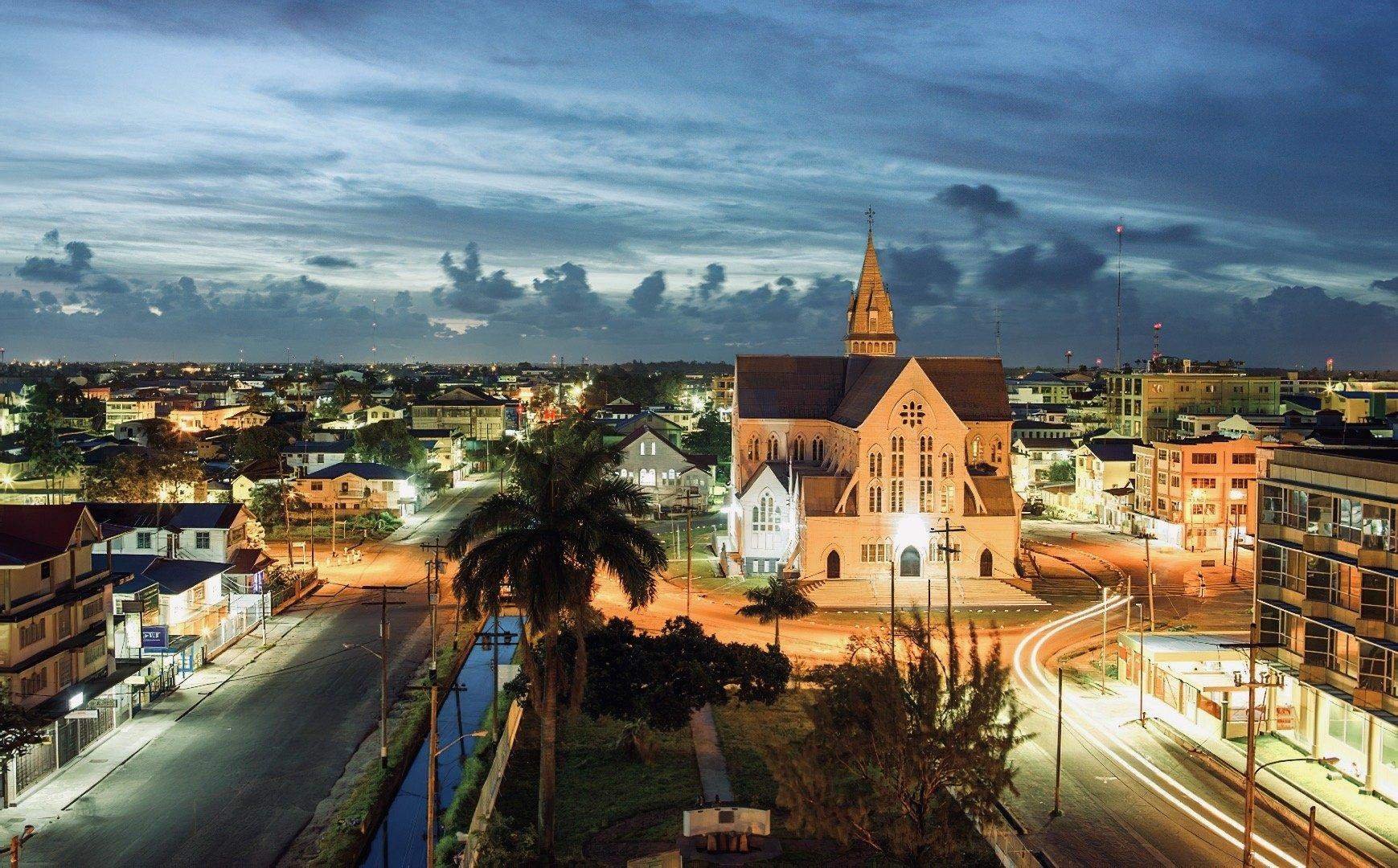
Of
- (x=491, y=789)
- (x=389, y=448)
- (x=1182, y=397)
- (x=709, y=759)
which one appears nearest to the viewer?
(x=491, y=789)

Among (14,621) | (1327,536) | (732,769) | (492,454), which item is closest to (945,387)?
(1327,536)

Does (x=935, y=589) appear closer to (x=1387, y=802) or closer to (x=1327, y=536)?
(x=1327, y=536)

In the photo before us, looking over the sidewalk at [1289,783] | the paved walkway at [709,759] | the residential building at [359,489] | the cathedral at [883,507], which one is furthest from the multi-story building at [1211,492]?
the residential building at [359,489]

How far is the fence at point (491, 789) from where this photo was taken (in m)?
25.2

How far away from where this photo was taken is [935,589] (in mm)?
57469

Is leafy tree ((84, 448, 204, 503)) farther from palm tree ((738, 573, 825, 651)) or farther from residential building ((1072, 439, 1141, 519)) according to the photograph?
residential building ((1072, 439, 1141, 519))

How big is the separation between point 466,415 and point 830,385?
274 feet

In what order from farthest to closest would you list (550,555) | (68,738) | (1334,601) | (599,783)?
1. (1334,601)
2. (68,738)
3. (599,783)
4. (550,555)

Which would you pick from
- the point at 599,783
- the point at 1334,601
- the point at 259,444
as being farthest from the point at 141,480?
the point at 1334,601

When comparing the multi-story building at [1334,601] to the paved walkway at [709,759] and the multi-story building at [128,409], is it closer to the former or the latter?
the paved walkway at [709,759]

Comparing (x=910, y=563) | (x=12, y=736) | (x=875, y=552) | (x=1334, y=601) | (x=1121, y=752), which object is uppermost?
(x=1334, y=601)

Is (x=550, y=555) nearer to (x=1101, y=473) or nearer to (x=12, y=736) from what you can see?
(x=12, y=736)

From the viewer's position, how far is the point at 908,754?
77.3 ft

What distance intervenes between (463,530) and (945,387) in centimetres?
5013
